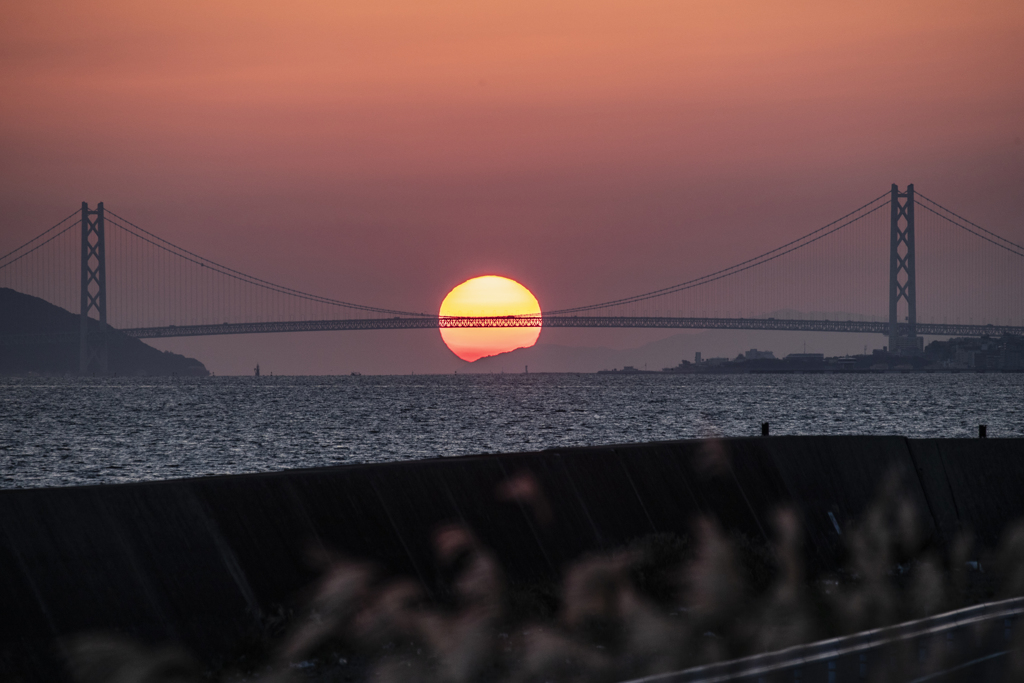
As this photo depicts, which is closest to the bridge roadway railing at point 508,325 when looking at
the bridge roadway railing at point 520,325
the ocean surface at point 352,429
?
the bridge roadway railing at point 520,325

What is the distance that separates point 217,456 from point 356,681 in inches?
1168

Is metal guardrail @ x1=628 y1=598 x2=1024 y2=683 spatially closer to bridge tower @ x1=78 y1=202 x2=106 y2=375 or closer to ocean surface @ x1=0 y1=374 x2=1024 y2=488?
ocean surface @ x1=0 y1=374 x2=1024 y2=488

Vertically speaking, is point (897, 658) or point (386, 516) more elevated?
point (386, 516)

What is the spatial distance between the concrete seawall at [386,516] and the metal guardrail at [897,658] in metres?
2.31

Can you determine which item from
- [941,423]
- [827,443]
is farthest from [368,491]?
[941,423]

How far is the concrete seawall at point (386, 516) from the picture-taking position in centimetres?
598

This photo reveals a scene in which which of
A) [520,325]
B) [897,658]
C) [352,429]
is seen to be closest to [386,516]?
[897,658]

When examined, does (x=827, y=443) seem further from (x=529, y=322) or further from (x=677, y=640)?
(x=529, y=322)

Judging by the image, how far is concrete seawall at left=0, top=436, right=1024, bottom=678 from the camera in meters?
5.98

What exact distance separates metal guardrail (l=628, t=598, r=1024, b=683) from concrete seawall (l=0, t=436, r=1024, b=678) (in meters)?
2.31

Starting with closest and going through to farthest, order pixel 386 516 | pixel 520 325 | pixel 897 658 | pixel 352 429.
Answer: pixel 897 658
pixel 386 516
pixel 352 429
pixel 520 325

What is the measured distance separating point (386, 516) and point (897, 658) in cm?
310

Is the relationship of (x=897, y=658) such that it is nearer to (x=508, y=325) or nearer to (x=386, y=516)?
(x=386, y=516)

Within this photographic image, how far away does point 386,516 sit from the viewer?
7383 mm
